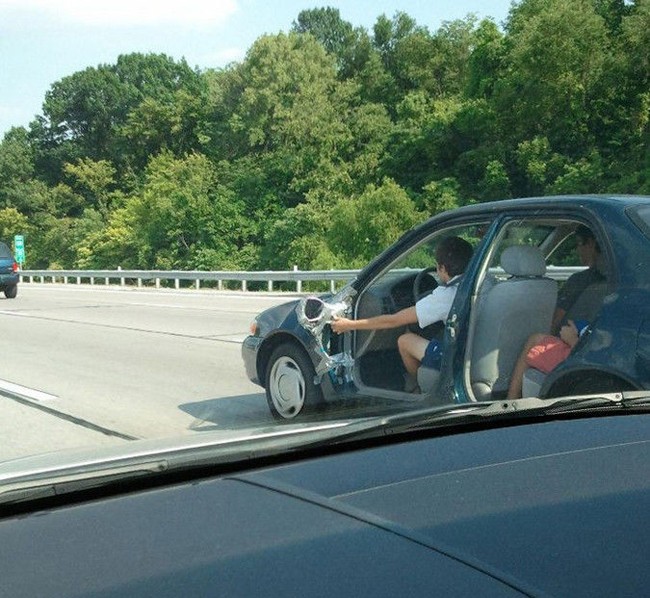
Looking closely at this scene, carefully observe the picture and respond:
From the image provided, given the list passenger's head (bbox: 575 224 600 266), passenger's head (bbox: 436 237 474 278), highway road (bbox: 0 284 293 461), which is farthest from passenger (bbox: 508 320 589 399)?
highway road (bbox: 0 284 293 461)

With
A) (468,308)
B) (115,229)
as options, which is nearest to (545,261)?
(468,308)

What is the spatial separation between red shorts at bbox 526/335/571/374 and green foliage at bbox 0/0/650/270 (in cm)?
3020

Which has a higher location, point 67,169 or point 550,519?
point 67,169

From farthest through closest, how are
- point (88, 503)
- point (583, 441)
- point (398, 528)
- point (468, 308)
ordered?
point (468, 308) < point (583, 441) < point (88, 503) < point (398, 528)

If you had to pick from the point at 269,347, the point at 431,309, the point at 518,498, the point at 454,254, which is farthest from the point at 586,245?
the point at 518,498

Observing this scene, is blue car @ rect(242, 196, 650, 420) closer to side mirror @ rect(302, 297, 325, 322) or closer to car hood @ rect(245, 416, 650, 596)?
side mirror @ rect(302, 297, 325, 322)

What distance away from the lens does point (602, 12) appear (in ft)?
145

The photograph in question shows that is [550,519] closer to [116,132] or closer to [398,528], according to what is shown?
[398,528]

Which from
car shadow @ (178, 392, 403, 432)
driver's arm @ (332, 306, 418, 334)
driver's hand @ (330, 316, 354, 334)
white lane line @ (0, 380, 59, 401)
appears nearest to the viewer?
driver's arm @ (332, 306, 418, 334)

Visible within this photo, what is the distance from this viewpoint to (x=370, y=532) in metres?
1.85

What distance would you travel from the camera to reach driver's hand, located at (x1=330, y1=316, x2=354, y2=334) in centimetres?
641

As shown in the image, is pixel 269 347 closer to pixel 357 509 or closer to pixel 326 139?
pixel 357 509

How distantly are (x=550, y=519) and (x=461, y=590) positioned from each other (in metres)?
0.37

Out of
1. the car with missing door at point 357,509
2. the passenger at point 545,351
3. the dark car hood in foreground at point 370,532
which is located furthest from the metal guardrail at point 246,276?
the dark car hood in foreground at point 370,532
